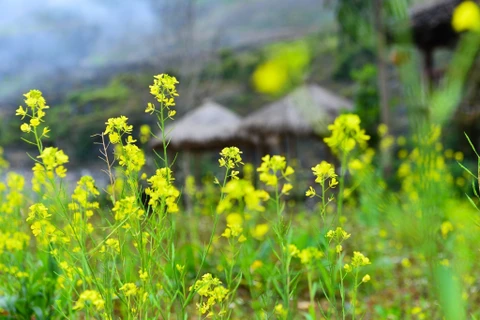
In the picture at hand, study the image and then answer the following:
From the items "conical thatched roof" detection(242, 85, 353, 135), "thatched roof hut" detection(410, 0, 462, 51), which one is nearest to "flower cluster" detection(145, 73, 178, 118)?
"thatched roof hut" detection(410, 0, 462, 51)

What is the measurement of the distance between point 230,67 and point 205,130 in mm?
10827

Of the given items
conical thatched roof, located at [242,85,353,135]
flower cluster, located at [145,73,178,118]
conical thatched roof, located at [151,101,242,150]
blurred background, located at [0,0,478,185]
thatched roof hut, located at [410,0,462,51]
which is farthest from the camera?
conical thatched roof, located at [151,101,242,150]

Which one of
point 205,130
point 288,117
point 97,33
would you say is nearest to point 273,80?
point 288,117

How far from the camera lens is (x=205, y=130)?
1055 centimetres

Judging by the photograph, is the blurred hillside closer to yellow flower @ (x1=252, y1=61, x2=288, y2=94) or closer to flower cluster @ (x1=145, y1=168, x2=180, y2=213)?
flower cluster @ (x1=145, y1=168, x2=180, y2=213)

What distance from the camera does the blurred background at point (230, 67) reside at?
3.07 metres

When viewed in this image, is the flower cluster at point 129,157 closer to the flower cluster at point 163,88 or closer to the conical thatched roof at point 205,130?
the flower cluster at point 163,88

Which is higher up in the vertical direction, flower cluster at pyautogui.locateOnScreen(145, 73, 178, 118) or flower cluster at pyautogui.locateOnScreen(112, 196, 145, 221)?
flower cluster at pyautogui.locateOnScreen(145, 73, 178, 118)

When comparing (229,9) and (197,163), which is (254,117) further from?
(229,9)

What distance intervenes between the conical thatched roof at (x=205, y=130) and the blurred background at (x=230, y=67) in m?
0.02

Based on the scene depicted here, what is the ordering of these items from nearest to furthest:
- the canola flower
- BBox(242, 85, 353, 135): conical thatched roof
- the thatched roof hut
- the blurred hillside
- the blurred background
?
the canola flower
the blurred background
the thatched roof hut
BBox(242, 85, 353, 135): conical thatched roof
the blurred hillside

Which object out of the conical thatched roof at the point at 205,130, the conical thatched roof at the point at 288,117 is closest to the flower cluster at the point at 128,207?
the conical thatched roof at the point at 288,117

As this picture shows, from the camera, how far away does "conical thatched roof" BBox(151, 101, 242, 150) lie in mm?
10477

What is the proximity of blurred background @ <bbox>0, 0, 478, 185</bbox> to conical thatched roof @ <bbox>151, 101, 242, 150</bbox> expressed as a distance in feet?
0.07
